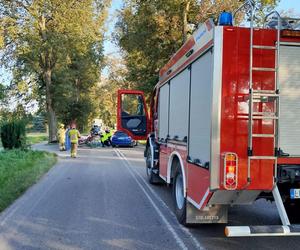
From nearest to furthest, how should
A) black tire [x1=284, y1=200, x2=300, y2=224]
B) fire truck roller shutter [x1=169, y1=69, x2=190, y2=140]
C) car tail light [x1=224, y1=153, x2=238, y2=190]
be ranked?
car tail light [x1=224, y1=153, x2=238, y2=190]
black tire [x1=284, y1=200, x2=300, y2=224]
fire truck roller shutter [x1=169, y1=69, x2=190, y2=140]

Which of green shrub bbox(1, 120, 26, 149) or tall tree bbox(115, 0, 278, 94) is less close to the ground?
tall tree bbox(115, 0, 278, 94)

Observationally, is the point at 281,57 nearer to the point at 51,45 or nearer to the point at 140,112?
the point at 140,112

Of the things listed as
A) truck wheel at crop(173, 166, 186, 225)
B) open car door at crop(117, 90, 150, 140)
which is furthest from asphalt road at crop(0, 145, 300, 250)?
open car door at crop(117, 90, 150, 140)

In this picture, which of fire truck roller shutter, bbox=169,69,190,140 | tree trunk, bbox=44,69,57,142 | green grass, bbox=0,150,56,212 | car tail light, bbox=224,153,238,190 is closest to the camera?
car tail light, bbox=224,153,238,190

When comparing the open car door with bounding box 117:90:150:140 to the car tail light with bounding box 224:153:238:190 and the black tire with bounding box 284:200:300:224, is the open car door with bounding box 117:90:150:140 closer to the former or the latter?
the black tire with bounding box 284:200:300:224

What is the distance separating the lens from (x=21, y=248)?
20.6 ft

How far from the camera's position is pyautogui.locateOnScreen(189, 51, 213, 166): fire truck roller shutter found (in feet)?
19.6

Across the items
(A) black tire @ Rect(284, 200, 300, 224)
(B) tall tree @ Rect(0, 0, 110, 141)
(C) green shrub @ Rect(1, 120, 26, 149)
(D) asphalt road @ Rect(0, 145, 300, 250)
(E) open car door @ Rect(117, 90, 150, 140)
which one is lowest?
(D) asphalt road @ Rect(0, 145, 300, 250)

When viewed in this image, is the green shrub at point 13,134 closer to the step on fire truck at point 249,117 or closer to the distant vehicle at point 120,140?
the distant vehicle at point 120,140

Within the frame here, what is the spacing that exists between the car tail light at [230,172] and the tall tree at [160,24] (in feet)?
82.7

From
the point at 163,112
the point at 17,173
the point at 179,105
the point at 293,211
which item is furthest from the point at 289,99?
the point at 17,173

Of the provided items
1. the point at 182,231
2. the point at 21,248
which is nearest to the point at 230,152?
the point at 182,231

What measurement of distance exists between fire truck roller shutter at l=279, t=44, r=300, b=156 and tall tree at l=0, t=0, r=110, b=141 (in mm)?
28675

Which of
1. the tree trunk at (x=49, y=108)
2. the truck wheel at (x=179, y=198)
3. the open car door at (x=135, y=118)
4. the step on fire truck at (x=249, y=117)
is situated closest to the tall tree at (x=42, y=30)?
the tree trunk at (x=49, y=108)
